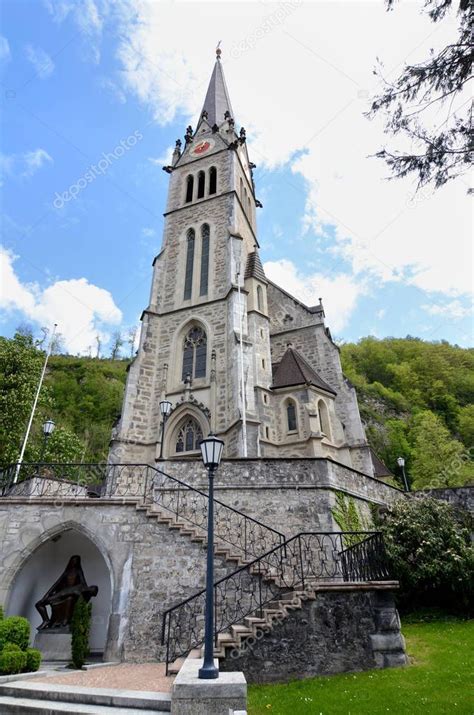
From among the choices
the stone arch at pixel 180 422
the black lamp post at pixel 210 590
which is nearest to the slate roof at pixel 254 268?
the stone arch at pixel 180 422

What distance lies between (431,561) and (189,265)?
1948 centimetres

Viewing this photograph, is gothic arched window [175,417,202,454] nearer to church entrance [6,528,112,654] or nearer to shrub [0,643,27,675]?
church entrance [6,528,112,654]

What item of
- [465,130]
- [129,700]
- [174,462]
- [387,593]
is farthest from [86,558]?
[465,130]

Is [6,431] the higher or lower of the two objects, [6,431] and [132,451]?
the higher

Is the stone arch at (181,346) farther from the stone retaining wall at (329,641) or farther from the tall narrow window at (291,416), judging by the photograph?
the stone retaining wall at (329,641)

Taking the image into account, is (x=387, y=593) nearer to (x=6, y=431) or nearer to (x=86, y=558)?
(x=86, y=558)

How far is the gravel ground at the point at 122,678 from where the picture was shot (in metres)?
6.35

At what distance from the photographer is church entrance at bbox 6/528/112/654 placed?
10742 mm

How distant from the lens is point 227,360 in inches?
776

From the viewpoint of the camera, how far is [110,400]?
183ft

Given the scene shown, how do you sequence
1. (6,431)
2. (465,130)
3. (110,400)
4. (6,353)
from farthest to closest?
1. (110,400)
2. (6,353)
3. (6,431)
4. (465,130)

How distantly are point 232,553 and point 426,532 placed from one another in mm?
5896

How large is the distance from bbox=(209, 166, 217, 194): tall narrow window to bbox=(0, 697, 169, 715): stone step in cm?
2788

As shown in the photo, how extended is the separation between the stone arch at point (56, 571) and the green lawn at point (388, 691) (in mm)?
4927
